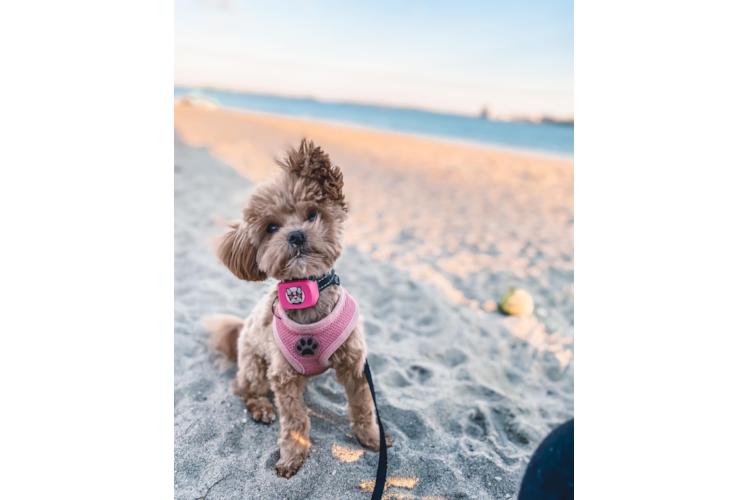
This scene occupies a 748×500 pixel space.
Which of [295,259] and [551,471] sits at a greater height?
[295,259]

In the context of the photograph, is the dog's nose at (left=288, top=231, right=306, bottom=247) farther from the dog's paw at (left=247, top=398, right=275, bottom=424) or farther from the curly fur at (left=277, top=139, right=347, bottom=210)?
the dog's paw at (left=247, top=398, right=275, bottom=424)

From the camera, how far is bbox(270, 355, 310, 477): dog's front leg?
220cm

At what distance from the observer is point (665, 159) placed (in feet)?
9.64

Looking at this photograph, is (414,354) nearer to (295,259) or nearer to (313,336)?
(313,336)

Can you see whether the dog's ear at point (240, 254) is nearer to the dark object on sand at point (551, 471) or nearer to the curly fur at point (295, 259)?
the curly fur at point (295, 259)

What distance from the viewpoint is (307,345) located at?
214cm

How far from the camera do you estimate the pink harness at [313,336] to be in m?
2.14

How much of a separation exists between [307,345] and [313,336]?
0.20ft

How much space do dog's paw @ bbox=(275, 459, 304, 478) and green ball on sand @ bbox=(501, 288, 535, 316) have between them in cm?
285

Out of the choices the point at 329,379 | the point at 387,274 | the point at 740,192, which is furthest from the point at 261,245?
the point at 740,192

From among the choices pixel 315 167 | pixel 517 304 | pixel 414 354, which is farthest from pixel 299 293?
pixel 517 304

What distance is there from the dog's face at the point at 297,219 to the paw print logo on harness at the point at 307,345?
0.36 metres
